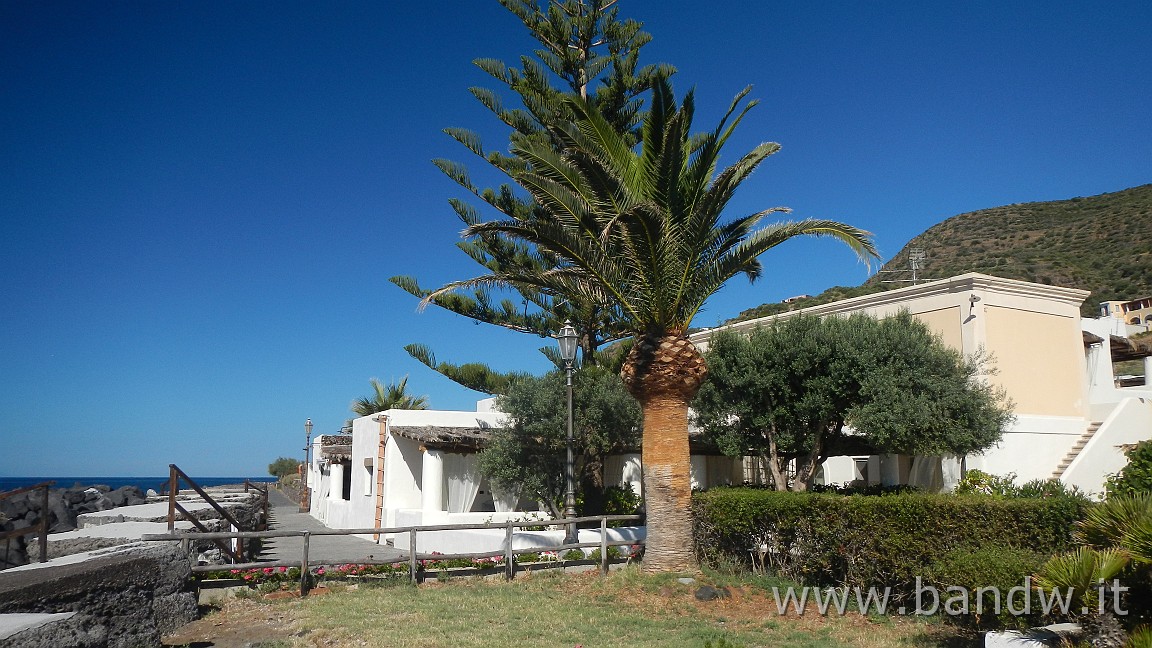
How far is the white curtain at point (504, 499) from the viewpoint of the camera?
16.5 metres

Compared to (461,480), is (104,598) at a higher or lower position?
lower

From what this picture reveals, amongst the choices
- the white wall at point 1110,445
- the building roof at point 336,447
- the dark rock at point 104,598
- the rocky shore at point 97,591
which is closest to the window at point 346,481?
the building roof at point 336,447

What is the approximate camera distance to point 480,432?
19.0 m

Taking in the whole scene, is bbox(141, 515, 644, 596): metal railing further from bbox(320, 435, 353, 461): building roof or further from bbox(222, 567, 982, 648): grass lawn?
bbox(320, 435, 353, 461): building roof

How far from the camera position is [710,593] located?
383 inches

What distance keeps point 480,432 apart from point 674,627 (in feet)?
36.1

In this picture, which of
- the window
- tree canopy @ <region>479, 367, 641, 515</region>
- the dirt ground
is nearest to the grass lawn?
the dirt ground

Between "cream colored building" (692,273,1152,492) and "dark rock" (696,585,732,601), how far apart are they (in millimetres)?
6893

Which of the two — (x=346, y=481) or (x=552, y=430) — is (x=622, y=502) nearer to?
(x=552, y=430)

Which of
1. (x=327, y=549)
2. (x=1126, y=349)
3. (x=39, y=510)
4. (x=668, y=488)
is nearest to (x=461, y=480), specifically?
(x=327, y=549)

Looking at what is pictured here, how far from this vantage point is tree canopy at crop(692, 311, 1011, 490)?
12.4 metres

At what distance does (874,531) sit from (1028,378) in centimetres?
1025

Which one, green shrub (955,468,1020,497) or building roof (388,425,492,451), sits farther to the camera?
building roof (388,425,492,451)

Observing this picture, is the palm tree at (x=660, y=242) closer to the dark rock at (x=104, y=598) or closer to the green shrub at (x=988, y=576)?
the green shrub at (x=988, y=576)
